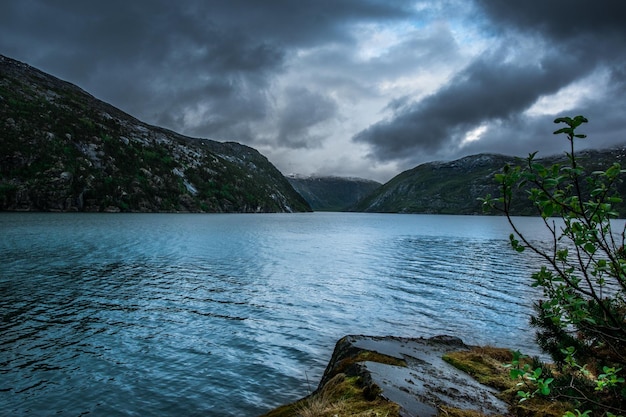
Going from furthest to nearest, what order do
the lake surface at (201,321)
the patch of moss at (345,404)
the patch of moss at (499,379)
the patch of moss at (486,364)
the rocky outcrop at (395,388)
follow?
1. the lake surface at (201,321)
2. the patch of moss at (486,364)
3. the patch of moss at (499,379)
4. the rocky outcrop at (395,388)
5. the patch of moss at (345,404)

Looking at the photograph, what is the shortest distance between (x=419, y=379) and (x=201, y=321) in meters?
13.1

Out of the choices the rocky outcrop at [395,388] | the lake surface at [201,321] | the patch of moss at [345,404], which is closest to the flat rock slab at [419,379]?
the rocky outcrop at [395,388]

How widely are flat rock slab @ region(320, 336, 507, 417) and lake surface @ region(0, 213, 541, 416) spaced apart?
2.69 meters

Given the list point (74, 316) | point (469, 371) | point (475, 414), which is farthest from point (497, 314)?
point (74, 316)

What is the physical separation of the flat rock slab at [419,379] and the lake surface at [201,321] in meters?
2.69

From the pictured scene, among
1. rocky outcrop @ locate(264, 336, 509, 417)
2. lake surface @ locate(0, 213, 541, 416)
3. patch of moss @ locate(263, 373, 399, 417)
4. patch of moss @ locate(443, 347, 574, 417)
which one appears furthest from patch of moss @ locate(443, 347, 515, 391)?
lake surface @ locate(0, 213, 541, 416)

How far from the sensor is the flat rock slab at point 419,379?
8.53m

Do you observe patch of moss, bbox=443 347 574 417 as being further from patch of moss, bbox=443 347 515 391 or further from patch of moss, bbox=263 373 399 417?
patch of moss, bbox=263 373 399 417

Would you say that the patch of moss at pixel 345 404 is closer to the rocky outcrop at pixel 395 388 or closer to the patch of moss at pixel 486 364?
the rocky outcrop at pixel 395 388

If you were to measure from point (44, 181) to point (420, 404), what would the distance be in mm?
190126

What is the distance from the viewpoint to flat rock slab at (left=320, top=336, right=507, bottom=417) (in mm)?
8531

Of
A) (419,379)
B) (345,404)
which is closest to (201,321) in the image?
(419,379)

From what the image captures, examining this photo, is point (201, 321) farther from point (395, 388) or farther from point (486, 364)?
point (486, 364)

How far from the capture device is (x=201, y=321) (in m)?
19.5
